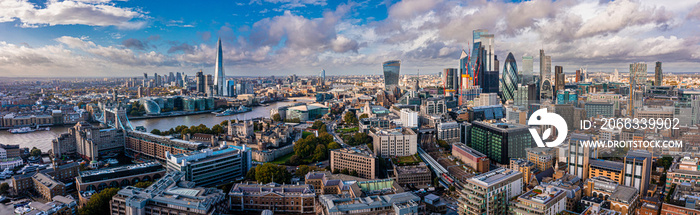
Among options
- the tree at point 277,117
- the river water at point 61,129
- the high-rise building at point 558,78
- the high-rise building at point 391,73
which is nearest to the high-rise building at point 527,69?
the high-rise building at point 558,78

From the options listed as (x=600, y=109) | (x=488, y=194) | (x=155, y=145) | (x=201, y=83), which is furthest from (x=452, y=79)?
(x=488, y=194)

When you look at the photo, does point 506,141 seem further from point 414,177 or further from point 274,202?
point 274,202

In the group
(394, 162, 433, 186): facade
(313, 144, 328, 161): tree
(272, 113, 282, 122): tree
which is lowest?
(394, 162, 433, 186): facade

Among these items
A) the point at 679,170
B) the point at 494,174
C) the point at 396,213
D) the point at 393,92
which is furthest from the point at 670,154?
Answer: the point at 393,92

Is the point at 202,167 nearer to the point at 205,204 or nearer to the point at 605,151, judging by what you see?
the point at 205,204

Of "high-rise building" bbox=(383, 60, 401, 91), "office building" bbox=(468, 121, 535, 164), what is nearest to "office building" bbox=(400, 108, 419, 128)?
"office building" bbox=(468, 121, 535, 164)

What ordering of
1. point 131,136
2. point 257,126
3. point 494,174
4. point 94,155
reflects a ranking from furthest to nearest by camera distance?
point 257,126 → point 131,136 → point 94,155 → point 494,174

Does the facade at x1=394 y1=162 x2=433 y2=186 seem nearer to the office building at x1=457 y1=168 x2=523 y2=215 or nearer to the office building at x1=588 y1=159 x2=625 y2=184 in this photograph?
the office building at x1=457 y1=168 x2=523 y2=215
